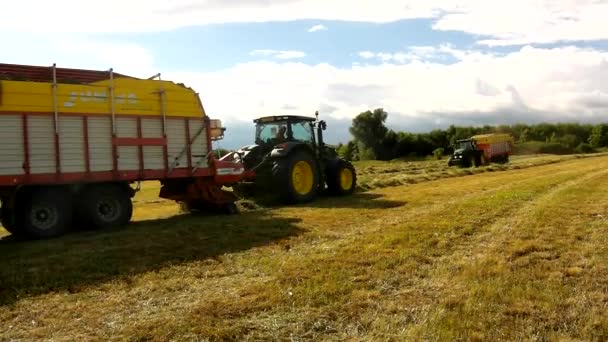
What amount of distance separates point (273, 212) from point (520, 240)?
6200mm

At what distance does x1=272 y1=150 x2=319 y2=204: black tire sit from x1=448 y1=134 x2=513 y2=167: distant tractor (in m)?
23.5

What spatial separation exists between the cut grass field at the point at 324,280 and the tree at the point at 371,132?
215 ft

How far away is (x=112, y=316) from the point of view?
207 inches

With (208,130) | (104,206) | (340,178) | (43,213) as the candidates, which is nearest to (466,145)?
(340,178)

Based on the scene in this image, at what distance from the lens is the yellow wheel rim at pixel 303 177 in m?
15.6

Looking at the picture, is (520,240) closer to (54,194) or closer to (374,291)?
(374,291)

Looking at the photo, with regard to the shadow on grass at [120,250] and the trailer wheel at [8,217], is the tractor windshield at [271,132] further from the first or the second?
the trailer wheel at [8,217]

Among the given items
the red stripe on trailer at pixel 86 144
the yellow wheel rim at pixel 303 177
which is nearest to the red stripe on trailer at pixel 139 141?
the red stripe on trailer at pixel 86 144

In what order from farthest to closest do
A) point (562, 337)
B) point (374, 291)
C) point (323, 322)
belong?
point (374, 291)
point (323, 322)
point (562, 337)

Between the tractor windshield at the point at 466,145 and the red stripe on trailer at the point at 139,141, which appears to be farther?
the tractor windshield at the point at 466,145

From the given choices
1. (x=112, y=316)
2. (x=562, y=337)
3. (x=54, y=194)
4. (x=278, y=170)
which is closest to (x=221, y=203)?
(x=278, y=170)

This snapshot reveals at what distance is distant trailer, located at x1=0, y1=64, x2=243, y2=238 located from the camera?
1006 centimetres

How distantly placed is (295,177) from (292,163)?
0.58 meters

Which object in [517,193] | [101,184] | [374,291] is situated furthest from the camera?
[517,193]
